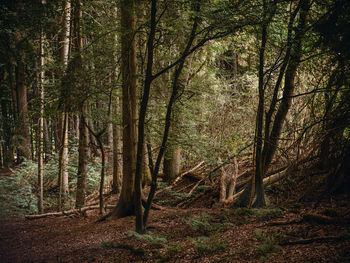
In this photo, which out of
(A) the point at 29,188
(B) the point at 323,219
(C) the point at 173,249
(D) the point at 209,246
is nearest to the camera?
(B) the point at 323,219

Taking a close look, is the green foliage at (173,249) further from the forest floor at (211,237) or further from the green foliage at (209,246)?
the green foliage at (209,246)

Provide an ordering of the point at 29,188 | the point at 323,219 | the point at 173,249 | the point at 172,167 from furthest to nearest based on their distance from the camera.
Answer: the point at 172,167 < the point at 29,188 < the point at 173,249 < the point at 323,219

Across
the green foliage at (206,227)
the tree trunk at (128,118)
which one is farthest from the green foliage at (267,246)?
the tree trunk at (128,118)

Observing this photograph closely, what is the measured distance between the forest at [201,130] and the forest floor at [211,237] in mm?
33

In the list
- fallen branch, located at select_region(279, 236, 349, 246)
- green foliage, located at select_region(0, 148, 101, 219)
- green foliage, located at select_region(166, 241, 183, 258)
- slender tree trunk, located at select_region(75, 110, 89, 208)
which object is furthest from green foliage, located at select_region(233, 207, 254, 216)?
green foliage, located at select_region(0, 148, 101, 219)

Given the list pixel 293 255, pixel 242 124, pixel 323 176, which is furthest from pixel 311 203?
pixel 242 124

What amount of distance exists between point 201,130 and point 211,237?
609cm

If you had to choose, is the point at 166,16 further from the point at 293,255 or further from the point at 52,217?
the point at 52,217

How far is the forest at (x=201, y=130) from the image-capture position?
3.96 metres

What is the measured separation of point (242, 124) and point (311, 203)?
16.6ft

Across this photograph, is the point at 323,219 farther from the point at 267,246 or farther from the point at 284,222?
the point at 267,246

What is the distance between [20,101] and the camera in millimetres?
14375

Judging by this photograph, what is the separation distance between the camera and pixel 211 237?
4676 mm

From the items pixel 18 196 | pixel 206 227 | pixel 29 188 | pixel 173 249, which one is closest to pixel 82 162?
pixel 29 188
